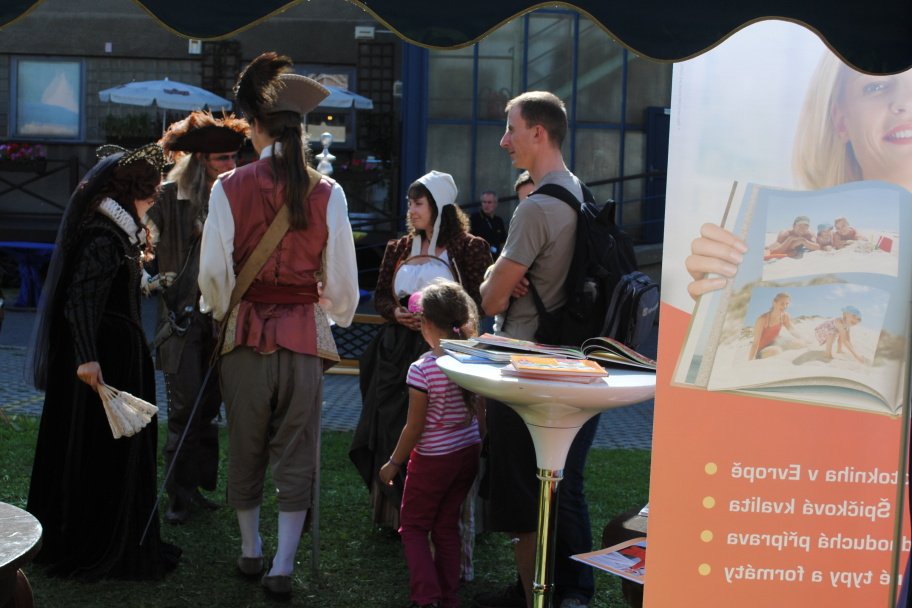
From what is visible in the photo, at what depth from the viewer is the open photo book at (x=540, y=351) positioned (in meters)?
3.29

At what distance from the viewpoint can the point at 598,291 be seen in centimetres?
375

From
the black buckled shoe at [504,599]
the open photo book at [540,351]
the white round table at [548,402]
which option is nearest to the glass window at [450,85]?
the black buckled shoe at [504,599]

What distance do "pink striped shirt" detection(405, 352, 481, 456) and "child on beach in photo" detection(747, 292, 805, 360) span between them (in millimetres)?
1605

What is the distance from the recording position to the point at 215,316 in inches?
165

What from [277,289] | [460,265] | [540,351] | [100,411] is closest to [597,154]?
[460,265]

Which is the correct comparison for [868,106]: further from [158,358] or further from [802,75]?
[158,358]

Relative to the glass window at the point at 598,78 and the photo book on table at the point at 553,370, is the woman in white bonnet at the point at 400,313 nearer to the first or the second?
the photo book on table at the point at 553,370

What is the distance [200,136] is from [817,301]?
339 cm

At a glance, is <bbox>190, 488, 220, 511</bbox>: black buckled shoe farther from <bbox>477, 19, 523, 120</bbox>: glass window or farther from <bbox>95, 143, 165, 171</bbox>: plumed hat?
<bbox>477, 19, 523, 120</bbox>: glass window

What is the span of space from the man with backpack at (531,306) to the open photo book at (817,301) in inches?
49.0

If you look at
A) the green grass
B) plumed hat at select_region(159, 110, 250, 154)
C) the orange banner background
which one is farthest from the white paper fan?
the orange banner background

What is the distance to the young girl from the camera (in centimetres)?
396

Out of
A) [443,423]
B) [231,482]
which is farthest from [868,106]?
[231,482]

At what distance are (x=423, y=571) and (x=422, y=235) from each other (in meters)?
1.69
